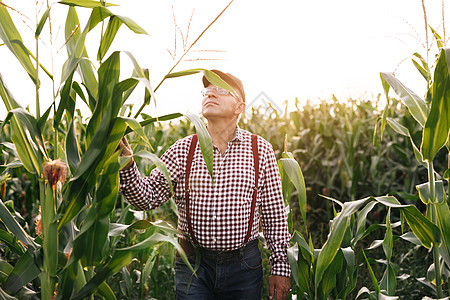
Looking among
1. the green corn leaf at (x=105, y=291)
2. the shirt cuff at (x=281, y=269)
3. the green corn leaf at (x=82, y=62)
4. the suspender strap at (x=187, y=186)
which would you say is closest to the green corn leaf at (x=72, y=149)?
the green corn leaf at (x=82, y=62)

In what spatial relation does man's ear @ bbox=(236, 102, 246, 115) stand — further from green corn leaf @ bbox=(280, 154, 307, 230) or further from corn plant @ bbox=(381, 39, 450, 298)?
corn plant @ bbox=(381, 39, 450, 298)

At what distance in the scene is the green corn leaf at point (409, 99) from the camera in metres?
2.25

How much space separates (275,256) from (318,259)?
0.66ft

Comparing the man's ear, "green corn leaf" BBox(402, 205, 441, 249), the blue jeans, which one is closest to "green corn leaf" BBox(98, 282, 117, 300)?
the blue jeans

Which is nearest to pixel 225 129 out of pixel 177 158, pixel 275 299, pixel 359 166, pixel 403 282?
pixel 177 158

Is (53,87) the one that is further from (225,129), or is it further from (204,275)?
(204,275)

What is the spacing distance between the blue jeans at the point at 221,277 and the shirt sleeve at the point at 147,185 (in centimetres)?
30

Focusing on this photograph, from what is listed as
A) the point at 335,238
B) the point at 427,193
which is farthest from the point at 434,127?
the point at 335,238

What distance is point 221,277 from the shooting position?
2.24 metres

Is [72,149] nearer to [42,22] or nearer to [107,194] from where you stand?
[107,194]

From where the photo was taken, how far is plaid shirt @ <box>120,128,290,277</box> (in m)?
2.23

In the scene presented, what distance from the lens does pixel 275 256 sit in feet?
7.62

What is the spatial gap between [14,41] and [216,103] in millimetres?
855

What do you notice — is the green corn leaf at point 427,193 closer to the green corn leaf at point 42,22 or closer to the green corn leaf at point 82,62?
the green corn leaf at point 82,62
